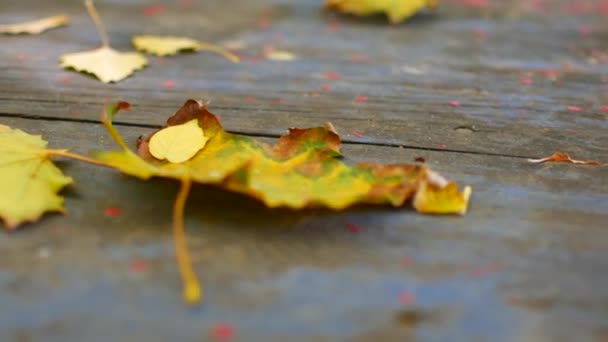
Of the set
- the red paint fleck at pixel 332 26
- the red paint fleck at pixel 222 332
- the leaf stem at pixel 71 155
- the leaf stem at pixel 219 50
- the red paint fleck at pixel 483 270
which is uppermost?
the red paint fleck at pixel 332 26

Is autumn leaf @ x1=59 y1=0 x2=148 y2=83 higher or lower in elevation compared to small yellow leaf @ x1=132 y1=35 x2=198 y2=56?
lower

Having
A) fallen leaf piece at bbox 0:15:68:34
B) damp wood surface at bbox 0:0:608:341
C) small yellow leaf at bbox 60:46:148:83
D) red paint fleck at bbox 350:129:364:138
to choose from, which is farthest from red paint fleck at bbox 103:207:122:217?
fallen leaf piece at bbox 0:15:68:34

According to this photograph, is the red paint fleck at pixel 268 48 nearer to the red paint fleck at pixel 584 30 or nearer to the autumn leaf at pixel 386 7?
the autumn leaf at pixel 386 7

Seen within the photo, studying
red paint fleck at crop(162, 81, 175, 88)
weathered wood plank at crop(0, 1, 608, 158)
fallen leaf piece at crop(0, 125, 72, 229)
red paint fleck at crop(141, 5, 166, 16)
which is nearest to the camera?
fallen leaf piece at crop(0, 125, 72, 229)

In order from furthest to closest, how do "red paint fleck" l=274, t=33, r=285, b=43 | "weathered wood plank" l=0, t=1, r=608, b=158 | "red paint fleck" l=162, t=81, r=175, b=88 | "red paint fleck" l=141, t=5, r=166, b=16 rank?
1. "red paint fleck" l=141, t=5, r=166, b=16
2. "red paint fleck" l=274, t=33, r=285, b=43
3. "red paint fleck" l=162, t=81, r=175, b=88
4. "weathered wood plank" l=0, t=1, r=608, b=158

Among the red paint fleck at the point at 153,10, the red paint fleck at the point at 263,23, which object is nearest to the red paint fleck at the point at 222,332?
the red paint fleck at the point at 263,23

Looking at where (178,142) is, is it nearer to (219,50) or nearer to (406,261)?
(406,261)

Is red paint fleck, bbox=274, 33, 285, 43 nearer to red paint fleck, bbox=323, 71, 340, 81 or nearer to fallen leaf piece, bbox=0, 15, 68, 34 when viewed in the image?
red paint fleck, bbox=323, 71, 340, 81
